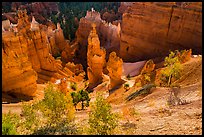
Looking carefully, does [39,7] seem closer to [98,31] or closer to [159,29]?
[98,31]

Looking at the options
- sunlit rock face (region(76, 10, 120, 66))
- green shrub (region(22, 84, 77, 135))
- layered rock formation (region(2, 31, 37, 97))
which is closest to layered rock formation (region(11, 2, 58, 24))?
sunlit rock face (region(76, 10, 120, 66))

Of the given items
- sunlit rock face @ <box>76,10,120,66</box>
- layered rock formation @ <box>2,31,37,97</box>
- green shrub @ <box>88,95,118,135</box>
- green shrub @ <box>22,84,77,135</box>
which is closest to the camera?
green shrub @ <box>88,95,118,135</box>

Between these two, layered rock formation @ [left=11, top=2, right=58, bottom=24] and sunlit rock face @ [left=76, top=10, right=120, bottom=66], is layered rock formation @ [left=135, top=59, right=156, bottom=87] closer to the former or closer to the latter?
sunlit rock face @ [left=76, top=10, right=120, bottom=66]

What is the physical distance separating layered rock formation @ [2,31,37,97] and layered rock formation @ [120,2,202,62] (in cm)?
1976

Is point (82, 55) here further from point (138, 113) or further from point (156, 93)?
point (138, 113)

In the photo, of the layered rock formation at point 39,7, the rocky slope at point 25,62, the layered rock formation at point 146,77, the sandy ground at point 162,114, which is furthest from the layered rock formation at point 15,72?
the layered rock formation at point 39,7

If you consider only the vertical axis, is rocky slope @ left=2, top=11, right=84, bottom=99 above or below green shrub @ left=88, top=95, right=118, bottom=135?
below

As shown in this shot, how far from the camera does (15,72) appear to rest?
23688mm

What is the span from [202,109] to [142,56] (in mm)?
26513

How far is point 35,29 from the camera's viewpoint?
3369cm

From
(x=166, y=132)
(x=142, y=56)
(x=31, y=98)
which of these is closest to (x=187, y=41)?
(x=142, y=56)

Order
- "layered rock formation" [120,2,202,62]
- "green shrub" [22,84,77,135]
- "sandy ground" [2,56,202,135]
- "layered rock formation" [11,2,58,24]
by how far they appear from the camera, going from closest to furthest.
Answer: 1. "sandy ground" [2,56,202,135]
2. "green shrub" [22,84,77,135]
3. "layered rock formation" [120,2,202,62]
4. "layered rock formation" [11,2,58,24]

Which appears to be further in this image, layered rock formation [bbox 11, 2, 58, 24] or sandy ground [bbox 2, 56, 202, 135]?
layered rock formation [bbox 11, 2, 58, 24]

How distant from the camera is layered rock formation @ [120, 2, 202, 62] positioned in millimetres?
35344
